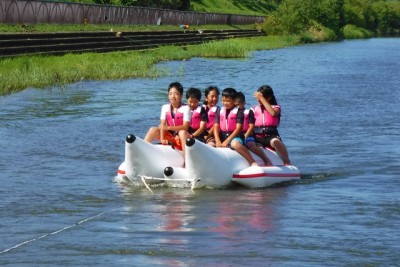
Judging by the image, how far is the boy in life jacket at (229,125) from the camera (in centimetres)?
1305

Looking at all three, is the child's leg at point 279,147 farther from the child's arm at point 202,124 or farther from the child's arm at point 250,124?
the child's arm at point 202,124

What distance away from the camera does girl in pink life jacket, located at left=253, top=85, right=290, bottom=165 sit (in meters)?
13.6

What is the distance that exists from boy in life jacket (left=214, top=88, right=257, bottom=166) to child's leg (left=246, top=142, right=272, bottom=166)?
147mm

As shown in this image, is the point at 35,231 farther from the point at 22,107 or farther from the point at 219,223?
the point at 22,107

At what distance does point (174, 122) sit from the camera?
13336 millimetres

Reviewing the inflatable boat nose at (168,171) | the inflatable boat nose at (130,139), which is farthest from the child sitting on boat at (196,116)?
the inflatable boat nose at (130,139)

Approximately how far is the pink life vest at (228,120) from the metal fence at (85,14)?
27.1 m

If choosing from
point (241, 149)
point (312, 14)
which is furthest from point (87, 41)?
point (312, 14)

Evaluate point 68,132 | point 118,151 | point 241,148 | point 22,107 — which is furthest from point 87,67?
point 241,148

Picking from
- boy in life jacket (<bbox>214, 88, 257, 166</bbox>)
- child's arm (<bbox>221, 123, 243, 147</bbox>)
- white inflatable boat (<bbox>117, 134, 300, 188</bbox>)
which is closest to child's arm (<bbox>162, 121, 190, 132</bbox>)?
white inflatable boat (<bbox>117, 134, 300, 188</bbox>)

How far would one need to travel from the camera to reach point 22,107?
76.2ft

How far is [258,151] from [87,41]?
89.2ft

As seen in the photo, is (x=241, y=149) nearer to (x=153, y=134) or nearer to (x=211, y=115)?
(x=211, y=115)

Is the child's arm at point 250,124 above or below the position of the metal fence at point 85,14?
above
